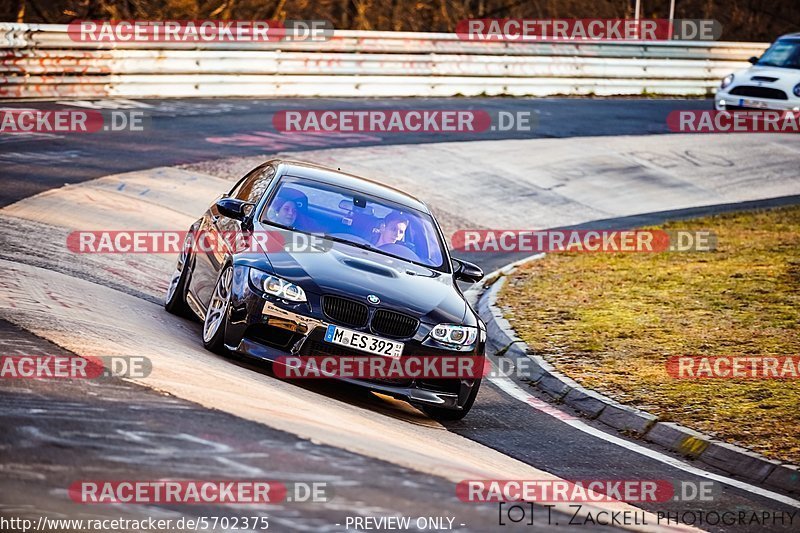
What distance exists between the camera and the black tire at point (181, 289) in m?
10.7

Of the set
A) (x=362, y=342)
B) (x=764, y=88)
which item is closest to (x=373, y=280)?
(x=362, y=342)

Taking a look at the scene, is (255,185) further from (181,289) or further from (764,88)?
(764,88)

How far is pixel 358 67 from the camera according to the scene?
26750mm

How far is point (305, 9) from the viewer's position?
35.3 meters

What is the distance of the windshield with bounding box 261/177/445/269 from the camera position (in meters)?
9.84

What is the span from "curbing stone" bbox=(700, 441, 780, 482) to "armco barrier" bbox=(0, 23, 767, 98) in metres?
16.8

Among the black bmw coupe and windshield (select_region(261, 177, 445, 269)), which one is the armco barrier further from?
windshield (select_region(261, 177, 445, 269))

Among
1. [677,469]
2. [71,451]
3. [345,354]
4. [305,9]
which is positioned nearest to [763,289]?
[677,469]

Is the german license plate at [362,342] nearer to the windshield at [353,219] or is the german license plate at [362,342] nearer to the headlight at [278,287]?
the headlight at [278,287]

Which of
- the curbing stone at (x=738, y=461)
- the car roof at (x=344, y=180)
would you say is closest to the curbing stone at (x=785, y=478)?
the curbing stone at (x=738, y=461)

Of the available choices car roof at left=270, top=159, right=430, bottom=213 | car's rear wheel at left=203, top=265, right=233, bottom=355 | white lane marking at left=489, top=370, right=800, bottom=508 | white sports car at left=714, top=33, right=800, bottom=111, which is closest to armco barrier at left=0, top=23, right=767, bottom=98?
white sports car at left=714, top=33, right=800, bottom=111

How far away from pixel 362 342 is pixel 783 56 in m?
21.7

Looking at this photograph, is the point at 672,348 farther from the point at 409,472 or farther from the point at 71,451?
the point at 71,451

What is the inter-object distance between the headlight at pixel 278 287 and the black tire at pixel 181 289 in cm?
207
